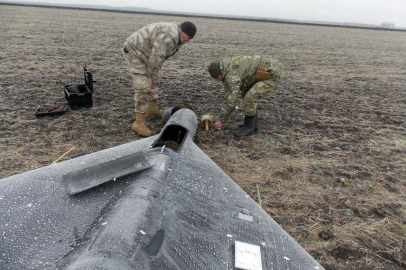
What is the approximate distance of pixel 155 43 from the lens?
488 centimetres

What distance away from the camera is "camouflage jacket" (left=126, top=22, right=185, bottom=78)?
4.86 meters

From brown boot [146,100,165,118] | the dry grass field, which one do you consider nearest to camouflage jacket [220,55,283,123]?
the dry grass field

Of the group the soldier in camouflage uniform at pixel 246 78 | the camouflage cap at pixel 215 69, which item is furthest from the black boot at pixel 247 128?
the camouflage cap at pixel 215 69

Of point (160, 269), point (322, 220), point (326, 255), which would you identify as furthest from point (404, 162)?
point (160, 269)

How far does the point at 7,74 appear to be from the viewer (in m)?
8.67

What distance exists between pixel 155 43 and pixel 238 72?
163cm

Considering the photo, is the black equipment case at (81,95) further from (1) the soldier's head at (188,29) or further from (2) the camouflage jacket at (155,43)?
(1) the soldier's head at (188,29)

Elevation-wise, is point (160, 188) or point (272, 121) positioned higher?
point (160, 188)

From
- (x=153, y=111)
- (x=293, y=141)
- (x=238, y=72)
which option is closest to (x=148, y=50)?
(x=153, y=111)

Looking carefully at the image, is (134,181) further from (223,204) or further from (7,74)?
(7,74)

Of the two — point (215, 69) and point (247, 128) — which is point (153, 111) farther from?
point (247, 128)

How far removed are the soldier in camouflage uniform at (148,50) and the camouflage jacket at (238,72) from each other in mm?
953

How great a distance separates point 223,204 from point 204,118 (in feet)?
11.3

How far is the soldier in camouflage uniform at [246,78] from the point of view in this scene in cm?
531
